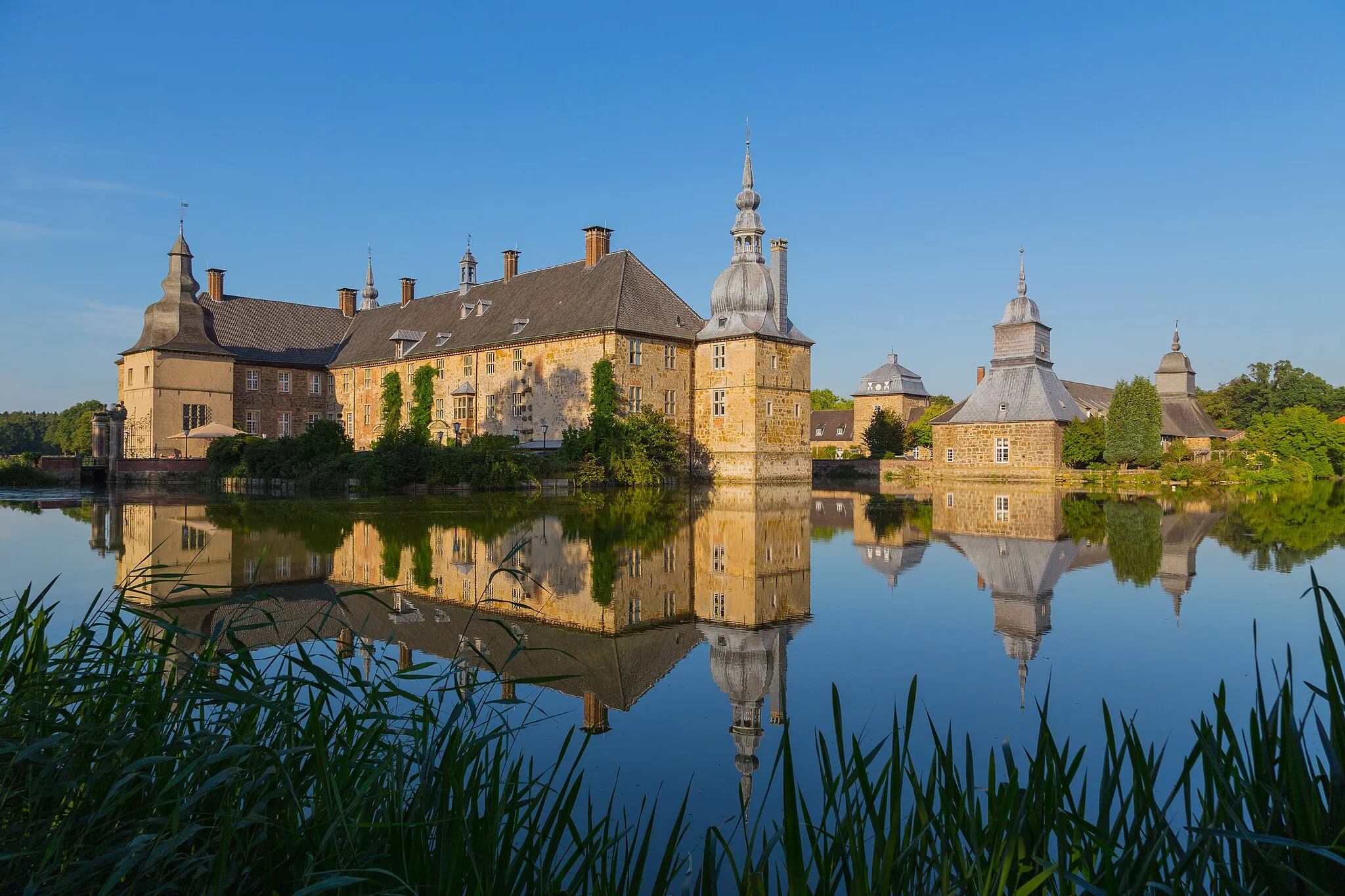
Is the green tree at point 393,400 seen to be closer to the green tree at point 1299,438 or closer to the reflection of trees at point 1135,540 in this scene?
the reflection of trees at point 1135,540

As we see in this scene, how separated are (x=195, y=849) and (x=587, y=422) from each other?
32.3 meters

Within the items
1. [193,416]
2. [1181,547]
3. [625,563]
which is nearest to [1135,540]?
[1181,547]

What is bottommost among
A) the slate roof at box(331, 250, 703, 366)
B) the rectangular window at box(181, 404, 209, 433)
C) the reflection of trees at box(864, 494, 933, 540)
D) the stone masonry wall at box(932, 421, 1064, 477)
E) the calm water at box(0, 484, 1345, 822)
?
the calm water at box(0, 484, 1345, 822)

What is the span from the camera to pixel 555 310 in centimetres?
3741

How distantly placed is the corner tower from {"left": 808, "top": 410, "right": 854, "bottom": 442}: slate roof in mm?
33597

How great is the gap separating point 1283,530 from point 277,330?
143 feet

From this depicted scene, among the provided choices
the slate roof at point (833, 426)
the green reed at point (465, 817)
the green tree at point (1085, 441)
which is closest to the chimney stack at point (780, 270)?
the green tree at point (1085, 441)

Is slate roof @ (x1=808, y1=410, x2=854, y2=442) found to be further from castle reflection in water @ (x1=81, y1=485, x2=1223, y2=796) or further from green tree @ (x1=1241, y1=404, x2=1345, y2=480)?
castle reflection in water @ (x1=81, y1=485, x2=1223, y2=796)

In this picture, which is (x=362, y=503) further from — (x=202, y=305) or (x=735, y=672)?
(x=202, y=305)

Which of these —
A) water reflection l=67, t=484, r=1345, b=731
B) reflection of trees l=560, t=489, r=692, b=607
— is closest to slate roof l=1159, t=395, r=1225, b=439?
water reflection l=67, t=484, r=1345, b=731

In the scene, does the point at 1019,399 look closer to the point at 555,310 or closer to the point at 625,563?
the point at 555,310

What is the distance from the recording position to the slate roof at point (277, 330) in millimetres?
43969

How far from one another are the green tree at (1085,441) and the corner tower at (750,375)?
37.4 ft

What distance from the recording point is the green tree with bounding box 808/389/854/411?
94.1 m
